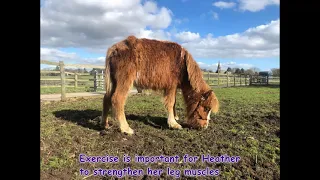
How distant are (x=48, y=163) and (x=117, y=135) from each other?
1.38 meters

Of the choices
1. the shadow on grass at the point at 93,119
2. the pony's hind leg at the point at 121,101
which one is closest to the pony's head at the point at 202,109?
the shadow on grass at the point at 93,119

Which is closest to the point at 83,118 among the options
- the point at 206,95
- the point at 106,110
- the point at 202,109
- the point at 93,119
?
the point at 93,119

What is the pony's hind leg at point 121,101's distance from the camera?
4191 millimetres

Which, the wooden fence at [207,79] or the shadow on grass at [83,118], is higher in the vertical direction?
the wooden fence at [207,79]

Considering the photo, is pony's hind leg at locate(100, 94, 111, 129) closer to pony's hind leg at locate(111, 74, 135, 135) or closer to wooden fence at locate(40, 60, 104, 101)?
pony's hind leg at locate(111, 74, 135, 135)

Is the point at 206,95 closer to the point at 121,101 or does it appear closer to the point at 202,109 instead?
the point at 202,109

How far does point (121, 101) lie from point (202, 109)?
1.87 m

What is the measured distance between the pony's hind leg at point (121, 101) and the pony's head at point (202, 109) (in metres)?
1.48

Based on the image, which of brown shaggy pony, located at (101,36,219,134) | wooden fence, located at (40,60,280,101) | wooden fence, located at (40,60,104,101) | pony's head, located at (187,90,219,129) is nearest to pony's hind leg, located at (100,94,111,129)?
brown shaggy pony, located at (101,36,219,134)

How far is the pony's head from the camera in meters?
4.79

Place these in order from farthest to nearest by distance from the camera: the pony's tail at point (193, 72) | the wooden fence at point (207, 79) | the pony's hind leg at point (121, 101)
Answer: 1. the wooden fence at point (207, 79)
2. the pony's tail at point (193, 72)
3. the pony's hind leg at point (121, 101)

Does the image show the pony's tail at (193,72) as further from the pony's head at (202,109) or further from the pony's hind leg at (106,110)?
the pony's hind leg at (106,110)

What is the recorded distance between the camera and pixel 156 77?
4.70m
